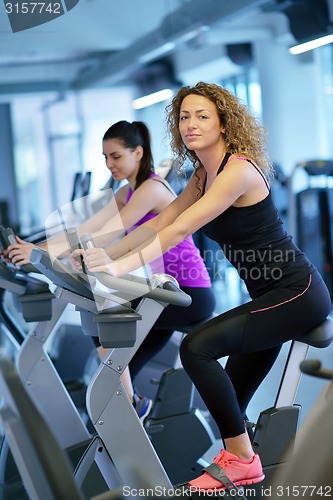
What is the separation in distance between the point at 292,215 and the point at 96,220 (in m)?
3.57

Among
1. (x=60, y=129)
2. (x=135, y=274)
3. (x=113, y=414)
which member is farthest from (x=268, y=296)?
(x=60, y=129)

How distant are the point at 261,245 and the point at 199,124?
17.7 inches

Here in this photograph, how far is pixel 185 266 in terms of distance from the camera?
303 cm

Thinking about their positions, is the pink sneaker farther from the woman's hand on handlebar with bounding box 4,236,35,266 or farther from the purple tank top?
the woman's hand on handlebar with bounding box 4,236,35,266

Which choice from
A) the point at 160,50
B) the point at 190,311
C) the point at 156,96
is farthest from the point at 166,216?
the point at 156,96

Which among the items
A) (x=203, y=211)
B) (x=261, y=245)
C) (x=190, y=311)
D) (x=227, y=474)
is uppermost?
(x=203, y=211)

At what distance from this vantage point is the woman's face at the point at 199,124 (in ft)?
7.94

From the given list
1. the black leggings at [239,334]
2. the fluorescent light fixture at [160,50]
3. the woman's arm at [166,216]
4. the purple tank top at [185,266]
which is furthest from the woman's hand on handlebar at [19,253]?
the fluorescent light fixture at [160,50]

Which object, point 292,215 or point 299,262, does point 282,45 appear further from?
point 299,262

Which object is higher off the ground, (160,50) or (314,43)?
(160,50)

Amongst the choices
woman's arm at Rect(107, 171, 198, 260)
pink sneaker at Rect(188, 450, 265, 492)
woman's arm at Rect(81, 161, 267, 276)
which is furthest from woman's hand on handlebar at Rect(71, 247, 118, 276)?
pink sneaker at Rect(188, 450, 265, 492)

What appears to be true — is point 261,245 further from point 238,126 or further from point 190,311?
point 190,311

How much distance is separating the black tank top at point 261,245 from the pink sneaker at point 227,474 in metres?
0.53

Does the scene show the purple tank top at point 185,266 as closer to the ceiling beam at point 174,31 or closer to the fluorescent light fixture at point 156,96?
the ceiling beam at point 174,31
